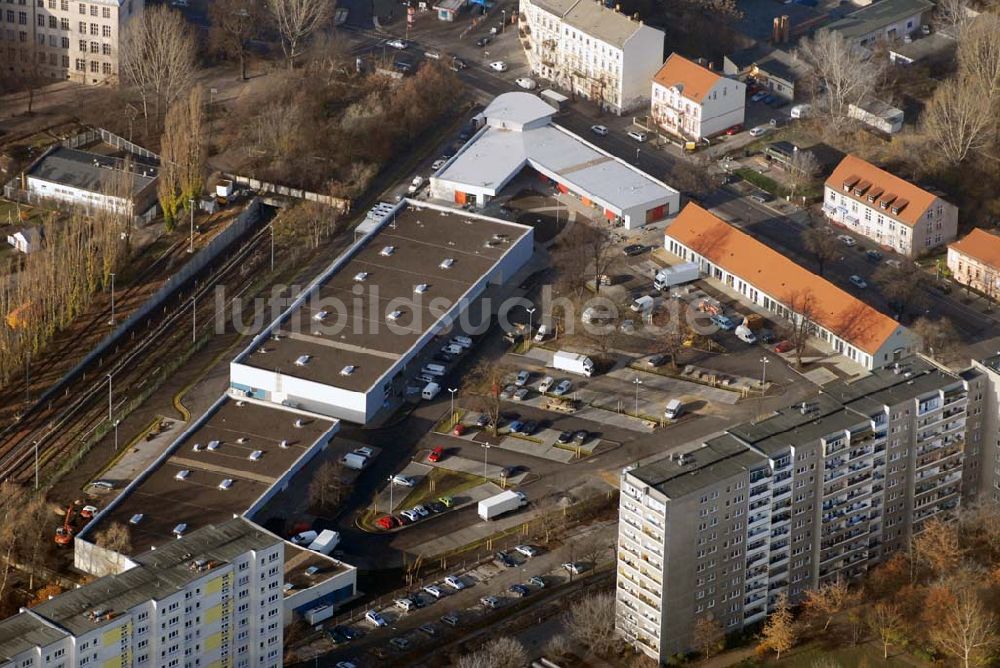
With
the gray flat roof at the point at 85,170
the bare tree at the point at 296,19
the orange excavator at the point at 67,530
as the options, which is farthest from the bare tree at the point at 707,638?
the bare tree at the point at 296,19

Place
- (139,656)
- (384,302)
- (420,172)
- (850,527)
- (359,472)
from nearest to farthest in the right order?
(139,656)
(850,527)
(359,472)
(384,302)
(420,172)

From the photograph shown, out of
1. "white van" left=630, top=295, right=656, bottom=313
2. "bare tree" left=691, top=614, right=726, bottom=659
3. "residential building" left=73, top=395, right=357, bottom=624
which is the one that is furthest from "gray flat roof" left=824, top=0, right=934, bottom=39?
"bare tree" left=691, top=614, right=726, bottom=659

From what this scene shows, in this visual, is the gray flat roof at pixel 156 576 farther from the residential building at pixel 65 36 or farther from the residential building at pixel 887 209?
the residential building at pixel 65 36

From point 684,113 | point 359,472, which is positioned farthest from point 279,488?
point 684,113

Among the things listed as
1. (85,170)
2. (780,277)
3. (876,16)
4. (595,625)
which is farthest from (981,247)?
(85,170)

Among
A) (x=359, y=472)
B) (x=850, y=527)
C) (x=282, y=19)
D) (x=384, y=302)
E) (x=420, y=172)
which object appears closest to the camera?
(x=850, y=527)

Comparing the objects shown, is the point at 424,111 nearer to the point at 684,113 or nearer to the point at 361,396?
the point at 684,113

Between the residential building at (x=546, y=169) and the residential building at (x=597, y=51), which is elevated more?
the residential building at (x=597, y=51)

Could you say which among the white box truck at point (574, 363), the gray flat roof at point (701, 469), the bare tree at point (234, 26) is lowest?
the white box truck at point (574, 363)
